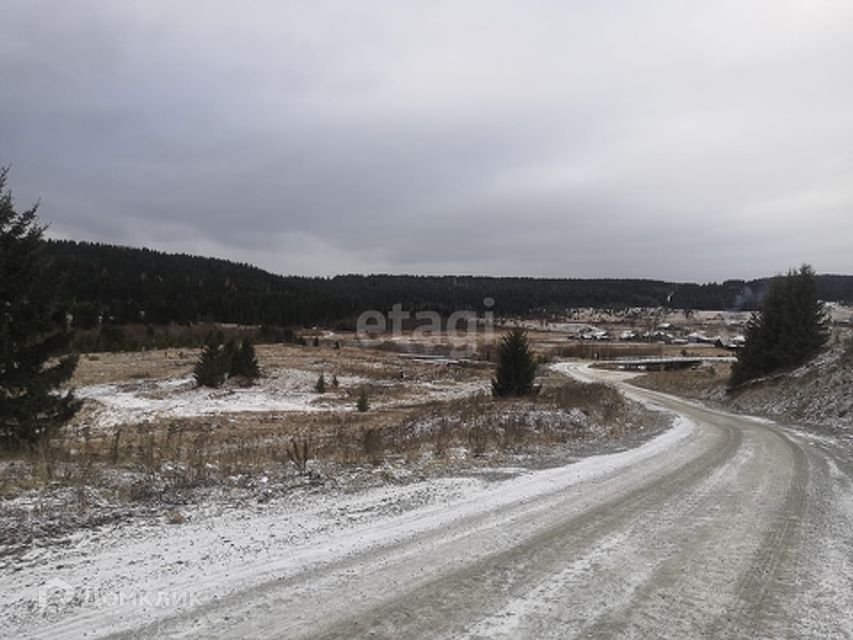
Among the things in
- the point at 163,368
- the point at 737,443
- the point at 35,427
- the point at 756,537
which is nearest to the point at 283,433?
the point at 35,427

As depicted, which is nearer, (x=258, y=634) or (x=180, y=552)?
(x=258, y=634)

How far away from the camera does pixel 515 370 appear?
2617cm

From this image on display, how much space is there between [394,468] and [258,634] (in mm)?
6782

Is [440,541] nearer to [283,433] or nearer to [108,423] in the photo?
[283,433]

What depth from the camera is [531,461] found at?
12398mm

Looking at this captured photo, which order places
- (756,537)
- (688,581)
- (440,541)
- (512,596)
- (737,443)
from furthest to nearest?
(737,443) < (756,537) < (440,541) < (688,581) < (512,596)

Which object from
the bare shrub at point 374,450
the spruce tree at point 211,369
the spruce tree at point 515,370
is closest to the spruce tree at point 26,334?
the bare shrub at point 374,450

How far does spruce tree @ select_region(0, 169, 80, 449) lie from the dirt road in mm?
8721

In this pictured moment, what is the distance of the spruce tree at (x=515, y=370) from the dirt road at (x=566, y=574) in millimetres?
16128

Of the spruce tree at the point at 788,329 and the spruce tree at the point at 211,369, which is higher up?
the spruce tree at the point at 788,329

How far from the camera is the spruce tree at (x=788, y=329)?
35.6 m
